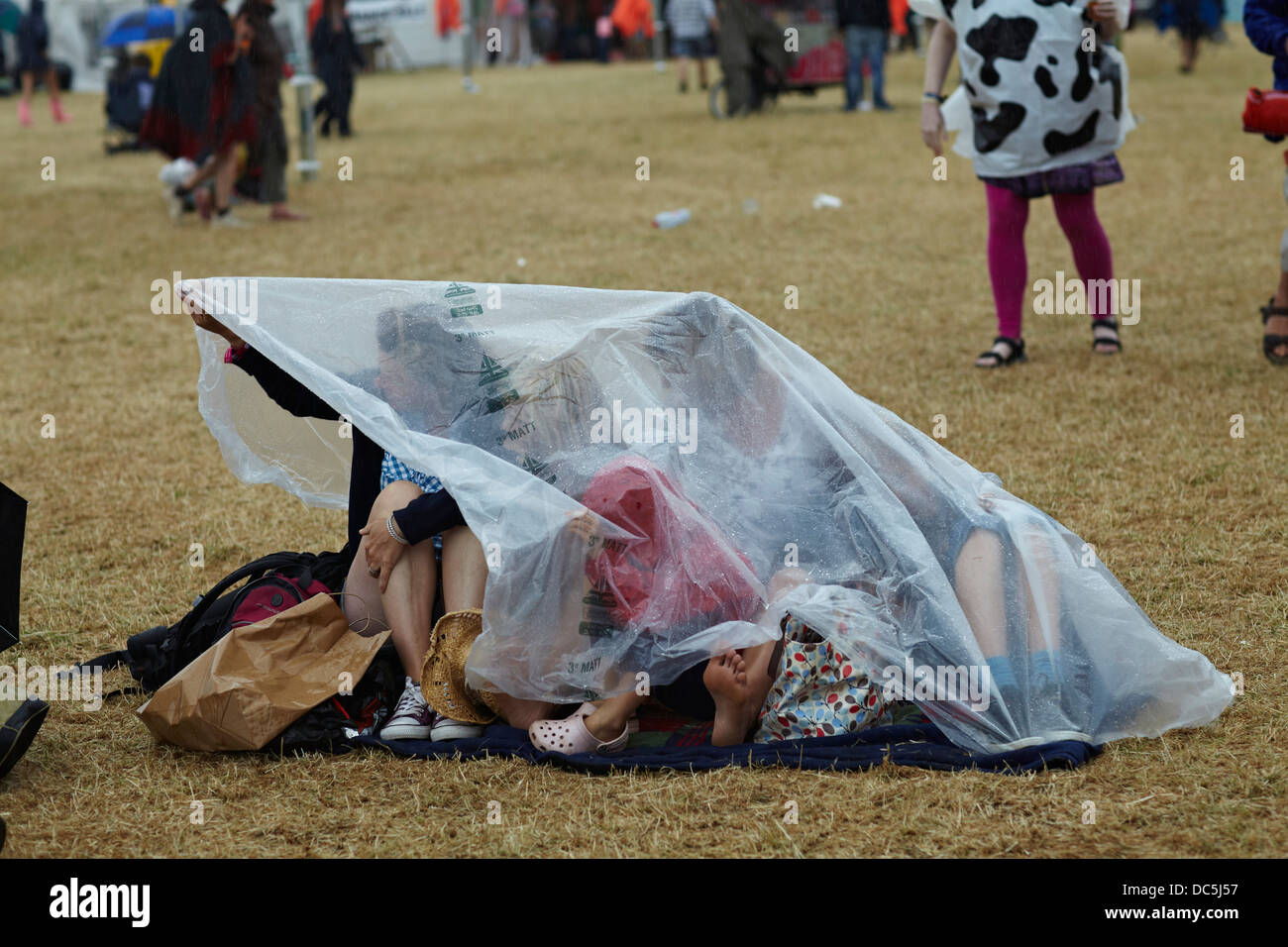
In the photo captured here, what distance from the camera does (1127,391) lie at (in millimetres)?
5211

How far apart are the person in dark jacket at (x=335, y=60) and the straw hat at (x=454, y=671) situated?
43.7 feet

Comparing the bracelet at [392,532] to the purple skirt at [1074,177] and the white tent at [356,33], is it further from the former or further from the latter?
the white tent at [356,33]

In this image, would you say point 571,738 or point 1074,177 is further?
point 1074,177

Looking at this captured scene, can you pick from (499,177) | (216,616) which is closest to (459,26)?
(499,177)

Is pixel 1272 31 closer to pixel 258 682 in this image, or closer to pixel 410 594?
pixel 410 594

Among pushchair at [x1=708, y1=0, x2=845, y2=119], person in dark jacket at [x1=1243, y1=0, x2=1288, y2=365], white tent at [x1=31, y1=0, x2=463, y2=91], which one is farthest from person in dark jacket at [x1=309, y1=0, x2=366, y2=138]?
person in dark jacket at [x1=1243, y1=0, x2=1288, y2=365]

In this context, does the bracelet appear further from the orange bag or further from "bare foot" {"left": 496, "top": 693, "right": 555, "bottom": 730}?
the orange bag

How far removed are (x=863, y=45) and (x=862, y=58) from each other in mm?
149

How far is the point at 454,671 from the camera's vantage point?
2809mm

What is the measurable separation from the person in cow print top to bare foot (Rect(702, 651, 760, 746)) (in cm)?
317

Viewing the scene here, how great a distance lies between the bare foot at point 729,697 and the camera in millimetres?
2656

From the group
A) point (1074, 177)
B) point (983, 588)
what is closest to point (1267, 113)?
point (1074, 177)

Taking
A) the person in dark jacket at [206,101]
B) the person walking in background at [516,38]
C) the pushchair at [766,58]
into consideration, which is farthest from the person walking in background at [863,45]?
the person walking in background at [516,38]

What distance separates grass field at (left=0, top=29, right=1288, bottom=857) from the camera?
97.2 inches
